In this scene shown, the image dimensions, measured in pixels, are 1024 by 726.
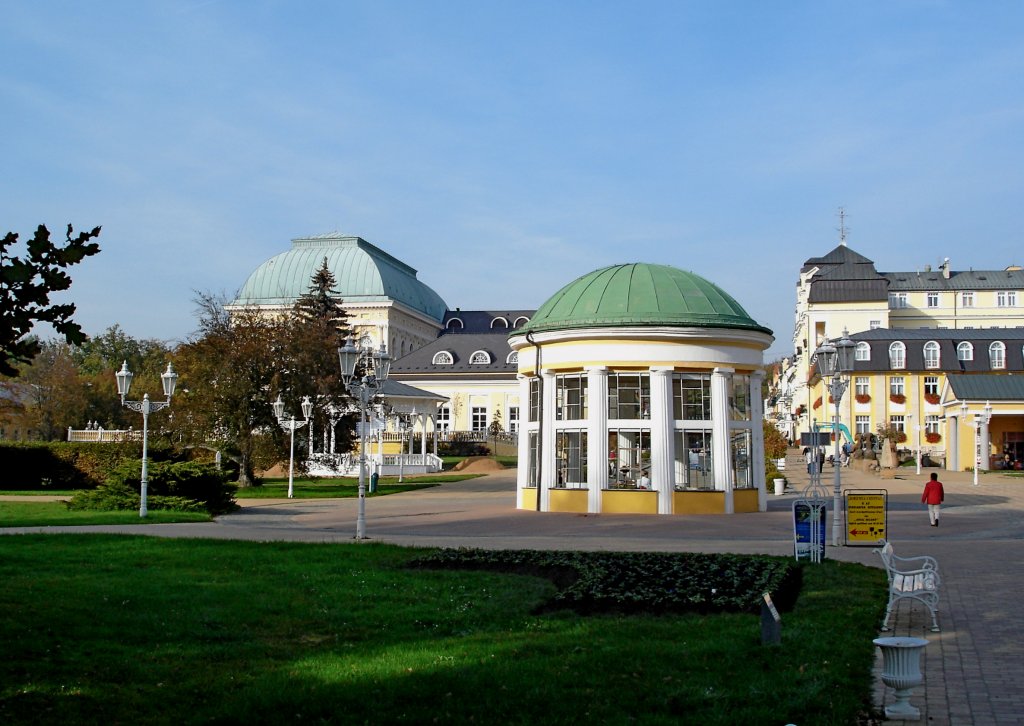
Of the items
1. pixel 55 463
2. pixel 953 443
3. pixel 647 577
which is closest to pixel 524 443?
pixel 647 577

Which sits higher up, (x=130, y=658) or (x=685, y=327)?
(x=685, y=327)

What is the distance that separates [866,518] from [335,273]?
95.1 meters

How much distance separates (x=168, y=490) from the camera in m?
30.0

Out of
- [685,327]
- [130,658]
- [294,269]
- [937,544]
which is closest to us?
[130,658]

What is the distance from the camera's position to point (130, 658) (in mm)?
9438

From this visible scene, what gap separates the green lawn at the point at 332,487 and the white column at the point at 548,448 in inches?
479

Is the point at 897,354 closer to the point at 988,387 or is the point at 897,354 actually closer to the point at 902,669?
the point at 988,387

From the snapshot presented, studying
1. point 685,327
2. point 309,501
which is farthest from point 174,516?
point 685,327

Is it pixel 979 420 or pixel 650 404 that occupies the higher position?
pixel 979 420

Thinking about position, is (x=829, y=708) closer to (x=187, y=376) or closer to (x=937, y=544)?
(x=937, y=544)

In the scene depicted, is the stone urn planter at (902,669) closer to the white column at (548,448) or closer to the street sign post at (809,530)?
the street sign post at (809,530)

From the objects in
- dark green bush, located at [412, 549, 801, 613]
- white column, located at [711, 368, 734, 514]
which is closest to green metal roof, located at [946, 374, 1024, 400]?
white column, located at [711, 368, 734, 514]

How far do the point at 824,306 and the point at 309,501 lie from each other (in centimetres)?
6855

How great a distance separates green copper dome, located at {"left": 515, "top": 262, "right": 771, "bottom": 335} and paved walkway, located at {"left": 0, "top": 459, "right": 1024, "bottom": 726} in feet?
17.6
